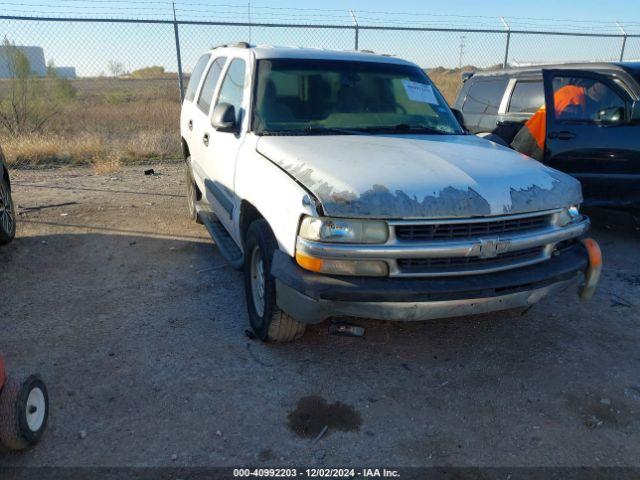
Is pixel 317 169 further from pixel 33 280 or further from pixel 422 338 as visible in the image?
pixel 33 280

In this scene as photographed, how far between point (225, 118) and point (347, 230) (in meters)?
1.61

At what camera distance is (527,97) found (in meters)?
6.22

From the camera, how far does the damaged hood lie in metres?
2.69

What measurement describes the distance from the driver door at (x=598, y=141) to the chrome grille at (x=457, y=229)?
293 cm

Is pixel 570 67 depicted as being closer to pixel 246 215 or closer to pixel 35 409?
pixel 246 215

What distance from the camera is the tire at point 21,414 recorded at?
231 cm

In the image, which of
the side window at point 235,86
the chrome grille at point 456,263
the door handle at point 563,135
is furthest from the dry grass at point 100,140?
the chrome grille at point 456,263

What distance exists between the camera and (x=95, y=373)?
123 inches

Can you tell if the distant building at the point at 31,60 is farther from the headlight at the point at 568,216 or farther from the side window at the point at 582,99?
the headlight at the point at 568,216

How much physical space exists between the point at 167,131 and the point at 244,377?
10.3 metres

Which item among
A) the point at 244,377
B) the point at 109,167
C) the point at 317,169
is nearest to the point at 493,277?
the point at 317,169

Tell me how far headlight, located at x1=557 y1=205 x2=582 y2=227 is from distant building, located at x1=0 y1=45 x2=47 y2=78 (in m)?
10.7

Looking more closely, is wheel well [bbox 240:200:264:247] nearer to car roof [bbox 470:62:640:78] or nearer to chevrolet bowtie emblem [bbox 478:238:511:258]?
chevrolet bowtie emblem [bbox 478:238:511:258]

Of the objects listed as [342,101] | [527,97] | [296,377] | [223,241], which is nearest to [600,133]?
[527,97]
